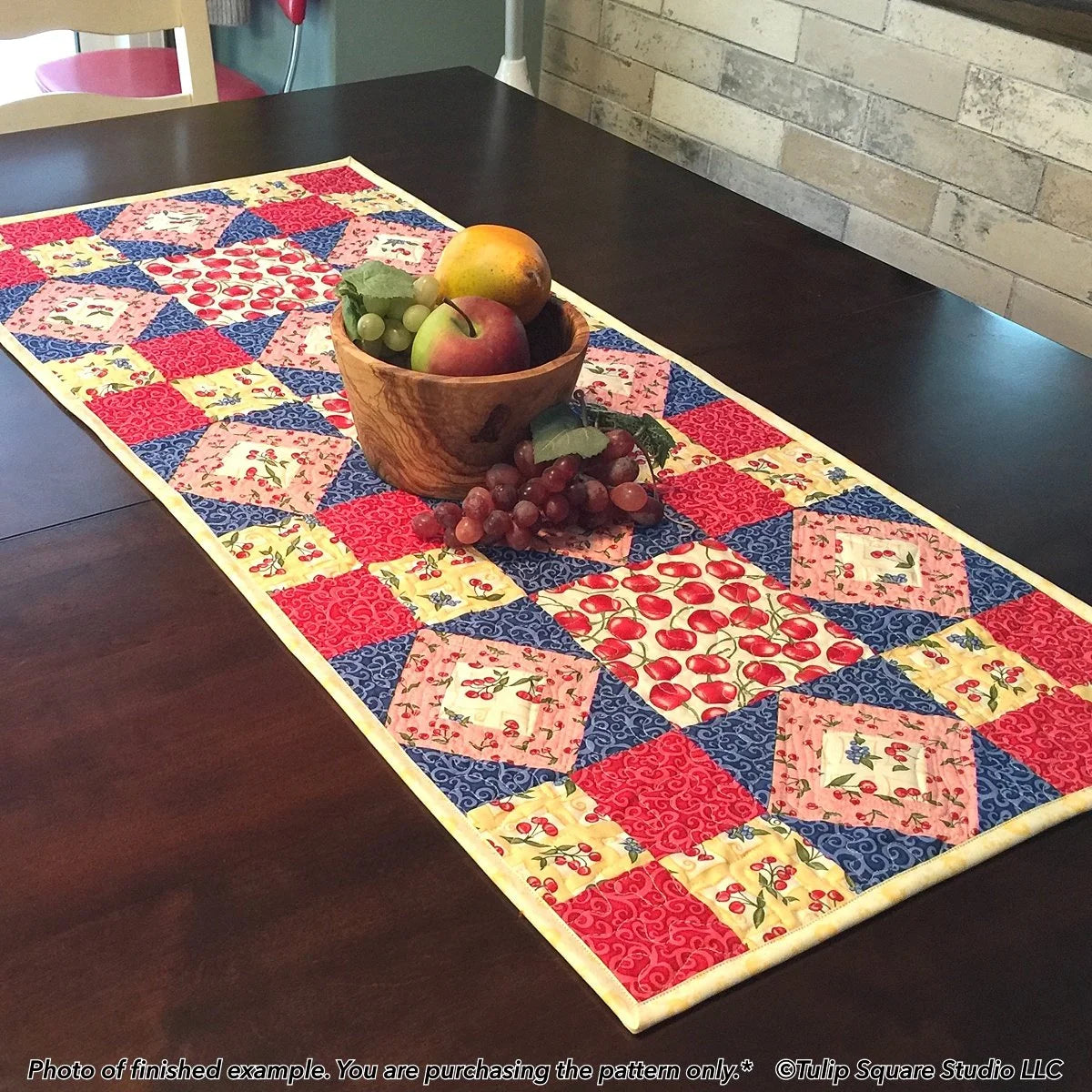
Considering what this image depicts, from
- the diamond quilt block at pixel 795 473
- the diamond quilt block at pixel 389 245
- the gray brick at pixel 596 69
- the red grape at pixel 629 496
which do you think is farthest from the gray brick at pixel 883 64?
the red grape at pixel 629 496

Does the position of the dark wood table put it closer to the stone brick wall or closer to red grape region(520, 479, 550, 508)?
red grape region(520, 479, 550, 508)

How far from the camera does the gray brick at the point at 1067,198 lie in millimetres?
2262

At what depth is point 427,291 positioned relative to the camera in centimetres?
110

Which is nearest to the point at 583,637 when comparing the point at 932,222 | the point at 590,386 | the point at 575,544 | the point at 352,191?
the point at 575,544

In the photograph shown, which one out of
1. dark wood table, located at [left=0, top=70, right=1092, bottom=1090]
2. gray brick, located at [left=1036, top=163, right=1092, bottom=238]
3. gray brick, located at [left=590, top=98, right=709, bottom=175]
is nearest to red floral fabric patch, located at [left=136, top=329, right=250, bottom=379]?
dark wood table, located at [left=0, top=70, right=1092, bottom=1090]

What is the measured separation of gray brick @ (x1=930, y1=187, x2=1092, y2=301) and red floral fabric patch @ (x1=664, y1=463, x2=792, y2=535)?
54.5 inches

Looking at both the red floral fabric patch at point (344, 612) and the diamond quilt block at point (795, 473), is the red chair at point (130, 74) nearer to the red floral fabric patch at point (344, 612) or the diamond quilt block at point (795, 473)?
the diamond quilt block at point (795, 473)

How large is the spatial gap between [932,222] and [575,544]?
1.77 metres

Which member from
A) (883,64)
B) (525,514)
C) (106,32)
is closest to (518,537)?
(525,514)

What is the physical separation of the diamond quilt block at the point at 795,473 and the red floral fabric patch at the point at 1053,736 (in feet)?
1.00

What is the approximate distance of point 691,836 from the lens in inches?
32.3

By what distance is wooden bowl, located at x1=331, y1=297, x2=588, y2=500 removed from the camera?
1.05m

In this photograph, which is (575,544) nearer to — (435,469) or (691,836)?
(435,469)

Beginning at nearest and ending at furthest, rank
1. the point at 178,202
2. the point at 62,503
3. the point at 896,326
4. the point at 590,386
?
1. the point at 62,503
2. the point at 590,386
3. the point at 896,326
4. the point at 178,202
